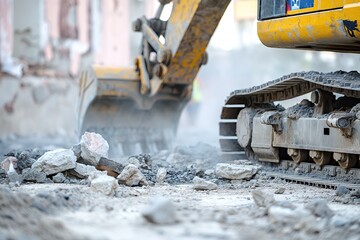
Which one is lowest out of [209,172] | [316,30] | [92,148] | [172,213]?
[209,172]

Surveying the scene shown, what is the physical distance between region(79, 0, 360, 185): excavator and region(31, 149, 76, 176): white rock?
1964 mm

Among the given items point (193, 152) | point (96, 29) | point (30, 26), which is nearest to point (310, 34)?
point (193, 152)

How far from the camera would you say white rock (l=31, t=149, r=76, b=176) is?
679 centimetres

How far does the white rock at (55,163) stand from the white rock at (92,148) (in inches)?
8.5

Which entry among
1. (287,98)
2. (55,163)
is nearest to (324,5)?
(287,98)

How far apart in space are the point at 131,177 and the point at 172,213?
212 centimetres

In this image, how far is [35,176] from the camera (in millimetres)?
6688

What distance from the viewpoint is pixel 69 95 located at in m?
17.2

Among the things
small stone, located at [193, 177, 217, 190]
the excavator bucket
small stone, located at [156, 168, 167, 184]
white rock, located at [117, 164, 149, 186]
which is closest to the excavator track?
small stone, located at [193, 177, 217, 190]

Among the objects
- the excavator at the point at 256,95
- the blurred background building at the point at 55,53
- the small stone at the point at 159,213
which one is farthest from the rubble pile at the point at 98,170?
the blurred background building at the point at 55,53

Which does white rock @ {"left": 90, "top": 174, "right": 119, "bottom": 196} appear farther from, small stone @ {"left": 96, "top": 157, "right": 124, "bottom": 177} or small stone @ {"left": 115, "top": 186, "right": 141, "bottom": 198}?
small stone @ {"left": 96, "top": 157, "right": 124, "bottom": 177}

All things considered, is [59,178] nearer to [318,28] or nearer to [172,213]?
[172,213]

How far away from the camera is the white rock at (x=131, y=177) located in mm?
6639

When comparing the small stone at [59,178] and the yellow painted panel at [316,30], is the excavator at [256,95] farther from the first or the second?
the small stone at [59,178]
